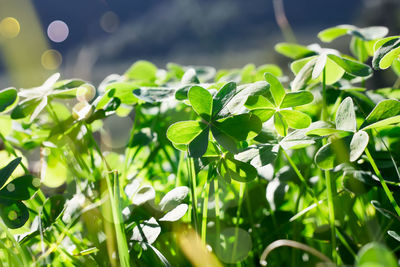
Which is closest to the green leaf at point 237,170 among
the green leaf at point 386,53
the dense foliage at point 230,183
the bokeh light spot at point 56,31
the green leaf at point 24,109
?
the dense foliage at point 230,183

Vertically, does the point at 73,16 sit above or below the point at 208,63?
above

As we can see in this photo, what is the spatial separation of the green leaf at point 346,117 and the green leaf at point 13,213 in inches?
16.6

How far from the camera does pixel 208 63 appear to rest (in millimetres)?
4074

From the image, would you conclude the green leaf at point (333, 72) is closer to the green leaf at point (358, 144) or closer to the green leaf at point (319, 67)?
the green leaf at point (319, 67)

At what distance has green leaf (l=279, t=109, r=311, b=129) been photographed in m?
0.50

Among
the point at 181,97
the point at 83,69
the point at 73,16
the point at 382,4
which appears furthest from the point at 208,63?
the point at 181,97

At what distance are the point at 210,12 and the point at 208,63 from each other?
1233mm

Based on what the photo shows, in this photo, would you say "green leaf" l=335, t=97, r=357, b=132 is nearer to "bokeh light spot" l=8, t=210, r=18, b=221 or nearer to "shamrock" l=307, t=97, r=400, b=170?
"shamrock" l=307, t=97, r=400, b=170

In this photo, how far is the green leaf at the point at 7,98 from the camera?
579mm

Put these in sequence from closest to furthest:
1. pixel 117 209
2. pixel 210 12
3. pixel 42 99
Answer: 1. pixel 117 209
2. pixel 42 99
3. pixel 210 12

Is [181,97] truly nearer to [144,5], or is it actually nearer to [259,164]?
[259,164]

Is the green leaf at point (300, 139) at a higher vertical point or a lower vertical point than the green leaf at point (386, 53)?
lower

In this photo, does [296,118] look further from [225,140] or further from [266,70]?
[266,70]

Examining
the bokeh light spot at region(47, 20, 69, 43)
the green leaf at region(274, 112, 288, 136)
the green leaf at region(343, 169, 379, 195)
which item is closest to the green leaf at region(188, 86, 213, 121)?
the green leaf at region(274, 112, 288, 136)
